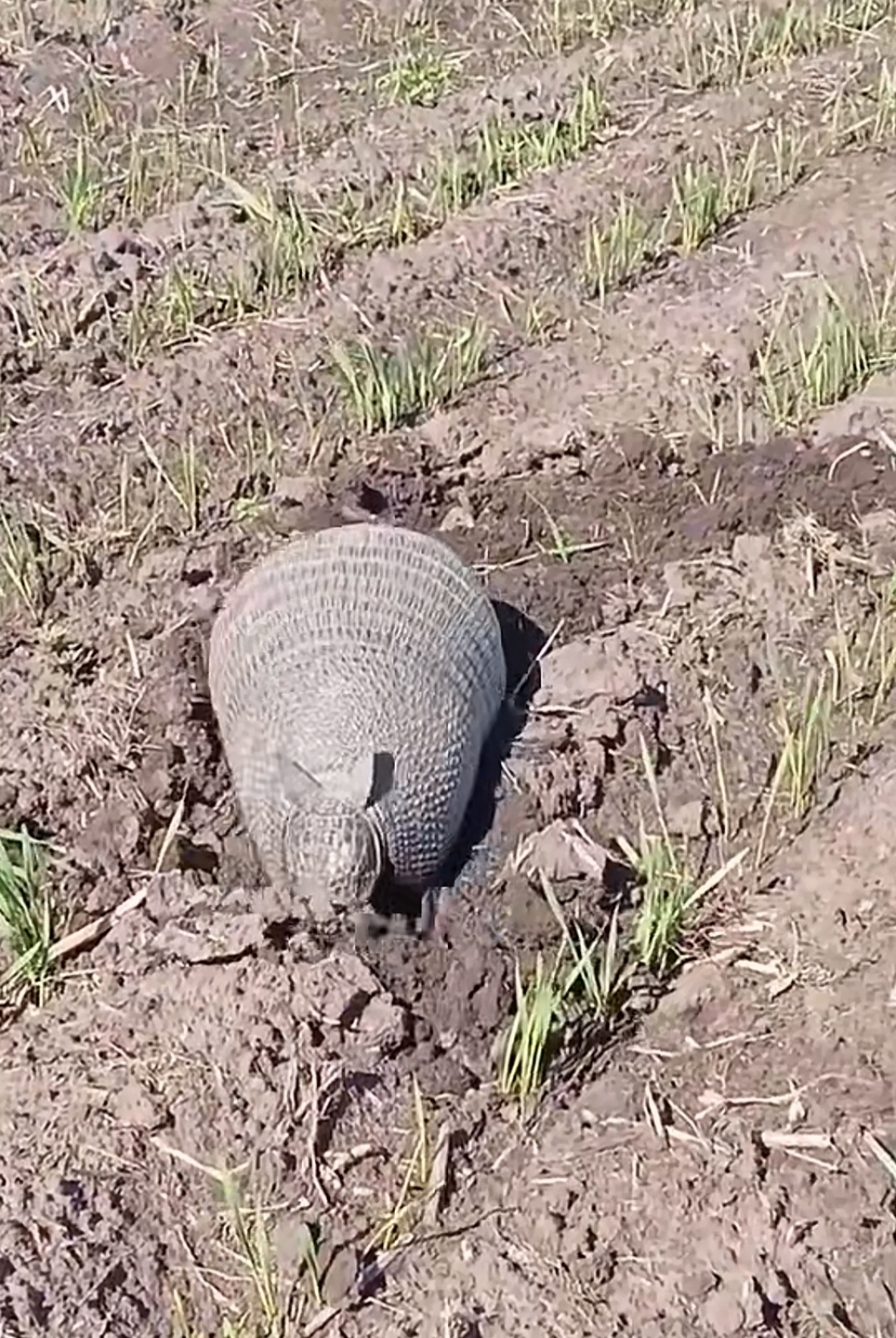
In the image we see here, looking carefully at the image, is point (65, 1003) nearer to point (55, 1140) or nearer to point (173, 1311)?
point (55, 1140)

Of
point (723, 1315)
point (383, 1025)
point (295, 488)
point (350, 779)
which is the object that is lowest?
point (723, 1315)

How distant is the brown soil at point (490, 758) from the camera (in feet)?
8.26

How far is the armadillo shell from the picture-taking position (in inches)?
116

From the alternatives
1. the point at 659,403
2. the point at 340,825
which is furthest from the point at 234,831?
the point at 659,403

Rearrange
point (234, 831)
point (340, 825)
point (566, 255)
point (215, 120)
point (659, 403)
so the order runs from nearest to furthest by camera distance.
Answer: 1. point (340, 825)
2. point (234, 831)
3. point (659, 403)
4. point (566, 255)
5. point (215, 120)

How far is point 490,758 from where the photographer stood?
3338 mm

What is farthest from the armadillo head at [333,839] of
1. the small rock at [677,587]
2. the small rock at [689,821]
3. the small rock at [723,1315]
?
the small rock at [677,587]

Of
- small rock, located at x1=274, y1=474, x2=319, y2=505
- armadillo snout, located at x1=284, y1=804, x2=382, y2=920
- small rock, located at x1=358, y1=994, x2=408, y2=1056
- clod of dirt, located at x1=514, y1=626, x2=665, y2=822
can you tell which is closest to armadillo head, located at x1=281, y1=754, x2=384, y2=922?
armadillo snout, located at x1=284, y1=804, x2=382, y2=920

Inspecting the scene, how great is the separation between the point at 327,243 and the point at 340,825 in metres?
2.46

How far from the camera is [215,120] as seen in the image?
18.3 ft

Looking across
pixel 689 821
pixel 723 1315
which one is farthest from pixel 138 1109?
pixel 689 821

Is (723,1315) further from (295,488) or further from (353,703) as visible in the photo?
(295,488)

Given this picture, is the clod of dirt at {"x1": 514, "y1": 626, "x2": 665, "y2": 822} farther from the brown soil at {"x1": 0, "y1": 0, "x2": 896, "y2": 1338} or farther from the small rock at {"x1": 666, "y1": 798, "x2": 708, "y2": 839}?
the small rock at {"x1": 666, "y1": 798, "x2": 708, "y2": 839}

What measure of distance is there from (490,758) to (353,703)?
424 mm
